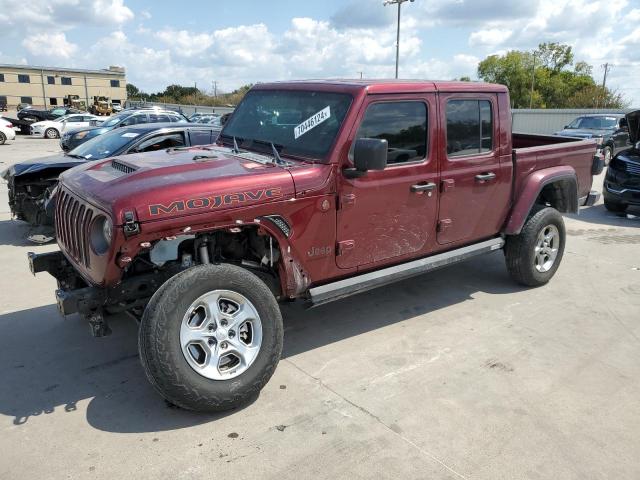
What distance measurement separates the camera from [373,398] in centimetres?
356

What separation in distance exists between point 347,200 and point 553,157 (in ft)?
9.28

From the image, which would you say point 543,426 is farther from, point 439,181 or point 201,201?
point 201,201

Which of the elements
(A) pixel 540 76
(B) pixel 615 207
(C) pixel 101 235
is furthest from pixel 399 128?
(A) pixel 540 76

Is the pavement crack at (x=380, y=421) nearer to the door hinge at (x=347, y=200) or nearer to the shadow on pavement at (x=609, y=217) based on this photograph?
the door hinge at (x=347, y=200)

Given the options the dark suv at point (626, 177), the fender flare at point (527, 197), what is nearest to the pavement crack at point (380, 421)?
the fender flare at point (527, 197)

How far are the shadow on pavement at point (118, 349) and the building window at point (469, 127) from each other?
5.00ft

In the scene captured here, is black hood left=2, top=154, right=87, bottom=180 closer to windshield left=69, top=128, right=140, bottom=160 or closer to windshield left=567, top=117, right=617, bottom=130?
windshield left=69, top=128, right=140, bottom=160

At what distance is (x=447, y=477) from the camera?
281 centimetres

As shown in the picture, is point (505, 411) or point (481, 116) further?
point (481, 116)

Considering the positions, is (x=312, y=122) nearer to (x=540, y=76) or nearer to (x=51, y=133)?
(x=51, y=133)

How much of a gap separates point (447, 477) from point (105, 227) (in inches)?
95.9

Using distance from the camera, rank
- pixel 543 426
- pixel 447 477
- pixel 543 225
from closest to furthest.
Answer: pixel 447 477 → pixel 543 426 → pixel 543 225

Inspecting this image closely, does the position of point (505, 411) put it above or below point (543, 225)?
below

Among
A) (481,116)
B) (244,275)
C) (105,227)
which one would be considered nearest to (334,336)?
(244,275)
